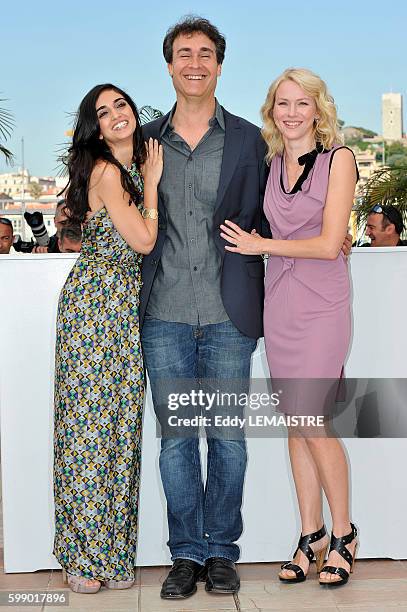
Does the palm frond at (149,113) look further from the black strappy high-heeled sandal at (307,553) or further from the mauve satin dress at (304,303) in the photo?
the black strappy high-heeled sandal at (307,553)

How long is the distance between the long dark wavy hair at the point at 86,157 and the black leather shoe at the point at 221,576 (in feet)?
3.60

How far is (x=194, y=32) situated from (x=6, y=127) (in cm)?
424

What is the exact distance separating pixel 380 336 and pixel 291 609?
3.00 ft

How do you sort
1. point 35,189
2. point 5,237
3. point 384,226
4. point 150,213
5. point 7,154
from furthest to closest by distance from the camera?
point 35,189, point 7,154, point 384,226, point 5,237, point 150,213

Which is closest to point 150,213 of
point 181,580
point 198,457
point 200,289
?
point 200,289

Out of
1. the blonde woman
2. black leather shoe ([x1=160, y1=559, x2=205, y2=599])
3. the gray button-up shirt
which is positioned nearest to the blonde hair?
the blonde woman

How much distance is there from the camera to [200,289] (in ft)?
9.35

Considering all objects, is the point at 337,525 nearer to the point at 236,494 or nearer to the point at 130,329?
the point at 236,494

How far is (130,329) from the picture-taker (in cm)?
287

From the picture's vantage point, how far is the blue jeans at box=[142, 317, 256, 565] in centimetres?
288

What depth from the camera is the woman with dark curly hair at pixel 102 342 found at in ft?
9.21

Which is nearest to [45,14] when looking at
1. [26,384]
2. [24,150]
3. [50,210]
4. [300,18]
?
[24,150]

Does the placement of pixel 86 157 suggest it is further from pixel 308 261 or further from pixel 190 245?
pixel 308 261

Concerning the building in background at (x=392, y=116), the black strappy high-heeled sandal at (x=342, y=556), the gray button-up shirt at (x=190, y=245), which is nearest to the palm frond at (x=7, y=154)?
the gray button-up shirt at (x=190, y=245)
